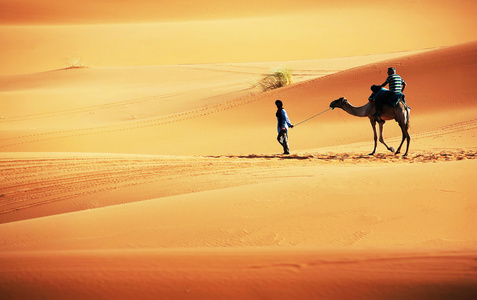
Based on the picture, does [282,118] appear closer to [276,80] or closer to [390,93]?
[390,93]

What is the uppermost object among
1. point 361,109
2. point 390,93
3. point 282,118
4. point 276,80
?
point 276,80

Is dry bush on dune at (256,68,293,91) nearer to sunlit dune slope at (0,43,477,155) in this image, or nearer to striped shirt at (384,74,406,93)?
sunlit dune slope at (0,43,477,155)

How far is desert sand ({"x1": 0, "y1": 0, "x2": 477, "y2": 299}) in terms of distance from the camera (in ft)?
9.94

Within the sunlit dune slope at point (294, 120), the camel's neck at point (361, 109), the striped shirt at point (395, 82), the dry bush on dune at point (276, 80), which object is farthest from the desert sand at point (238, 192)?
the striped shirt at point (395, 82)

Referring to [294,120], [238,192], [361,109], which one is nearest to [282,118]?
[361,109]

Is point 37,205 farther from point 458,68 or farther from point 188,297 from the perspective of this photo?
point 458,68

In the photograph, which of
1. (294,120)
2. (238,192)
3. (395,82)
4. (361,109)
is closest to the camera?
(238,192)

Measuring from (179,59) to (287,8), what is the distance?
87.8ft

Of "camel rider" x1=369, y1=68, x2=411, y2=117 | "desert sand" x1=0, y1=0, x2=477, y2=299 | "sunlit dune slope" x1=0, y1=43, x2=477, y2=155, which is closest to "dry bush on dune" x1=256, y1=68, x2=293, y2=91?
"desert sand" x1=0, y1=0, x2=477, y2=299

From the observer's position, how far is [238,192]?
6.49m

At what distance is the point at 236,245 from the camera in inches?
173

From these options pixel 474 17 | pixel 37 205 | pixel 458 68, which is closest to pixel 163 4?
pixel 474 17

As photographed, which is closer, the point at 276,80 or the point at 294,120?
the point at 294,120

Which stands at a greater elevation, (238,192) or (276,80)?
(276,80)
